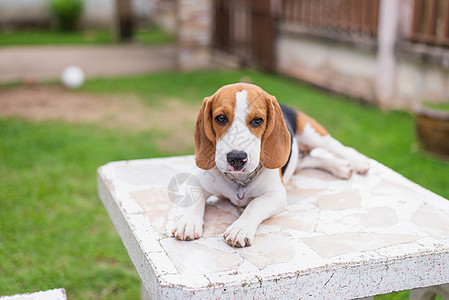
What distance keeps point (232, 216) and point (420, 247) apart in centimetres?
84

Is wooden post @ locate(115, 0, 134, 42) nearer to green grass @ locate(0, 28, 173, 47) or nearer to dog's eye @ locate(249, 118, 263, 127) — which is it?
green grass @ locate(0, 28, 173, 47)

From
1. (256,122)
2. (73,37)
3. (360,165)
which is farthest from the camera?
(73,37)

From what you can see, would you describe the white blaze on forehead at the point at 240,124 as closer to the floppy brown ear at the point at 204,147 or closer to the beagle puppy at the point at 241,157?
the beagle puppy at the point at 241,157

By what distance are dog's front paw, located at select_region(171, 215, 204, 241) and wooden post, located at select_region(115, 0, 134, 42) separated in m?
13.3

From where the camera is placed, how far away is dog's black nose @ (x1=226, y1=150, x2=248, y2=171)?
215cm

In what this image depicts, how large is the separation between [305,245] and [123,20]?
13.6 m

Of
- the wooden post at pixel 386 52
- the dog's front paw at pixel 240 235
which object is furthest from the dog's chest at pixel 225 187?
the wooden post at pixel 386 52

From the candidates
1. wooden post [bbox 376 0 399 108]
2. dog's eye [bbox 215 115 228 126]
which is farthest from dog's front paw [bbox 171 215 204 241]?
wooden post [bbox 376 0 399 108]

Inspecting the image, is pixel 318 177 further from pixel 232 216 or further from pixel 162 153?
pixel 162 153

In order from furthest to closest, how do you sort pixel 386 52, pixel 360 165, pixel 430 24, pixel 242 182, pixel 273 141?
1. pixel 386 52
2. pixel 430 24
3. pixel 360 165
4. pixel 242 182
5. pixel 273 141

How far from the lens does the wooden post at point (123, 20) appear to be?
14.9 meters

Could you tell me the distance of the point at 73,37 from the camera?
16.1m

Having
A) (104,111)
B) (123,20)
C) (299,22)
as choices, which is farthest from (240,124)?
(123,20)

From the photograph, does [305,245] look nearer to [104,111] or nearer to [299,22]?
[104,111]
